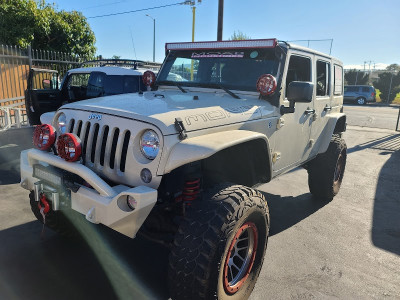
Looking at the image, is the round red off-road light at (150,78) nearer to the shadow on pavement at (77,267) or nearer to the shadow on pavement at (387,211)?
the shadow on pavement at (77,267)

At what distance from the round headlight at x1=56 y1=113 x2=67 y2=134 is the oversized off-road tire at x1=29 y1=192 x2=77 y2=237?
0.87 metres

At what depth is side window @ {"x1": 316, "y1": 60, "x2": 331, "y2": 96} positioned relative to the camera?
4410 millimetres

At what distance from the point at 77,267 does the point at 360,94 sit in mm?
28889

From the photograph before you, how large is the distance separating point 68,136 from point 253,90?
75.5 inches

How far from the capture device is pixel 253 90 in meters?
3.47

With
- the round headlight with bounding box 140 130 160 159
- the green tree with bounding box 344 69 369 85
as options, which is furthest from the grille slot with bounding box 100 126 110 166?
the green tree with bounding box 344 69 369 85

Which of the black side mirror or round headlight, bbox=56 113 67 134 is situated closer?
round headlight, bbox=56 113 67 134

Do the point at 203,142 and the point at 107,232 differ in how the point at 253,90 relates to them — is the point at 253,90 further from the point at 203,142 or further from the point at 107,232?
the point at 107,232

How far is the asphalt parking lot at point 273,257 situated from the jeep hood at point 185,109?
57.5 inches

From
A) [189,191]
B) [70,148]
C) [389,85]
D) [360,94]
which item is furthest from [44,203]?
[389,85]

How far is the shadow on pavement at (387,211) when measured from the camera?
3.84 m

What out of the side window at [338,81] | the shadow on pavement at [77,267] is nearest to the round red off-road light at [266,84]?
the shadow on pavement at [77,267]

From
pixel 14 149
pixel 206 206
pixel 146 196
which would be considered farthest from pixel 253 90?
pixel 14 149

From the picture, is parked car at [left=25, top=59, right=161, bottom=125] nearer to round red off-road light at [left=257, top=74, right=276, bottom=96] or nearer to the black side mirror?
round red off-road light at [left=257, top=74, right=276, bottom=96]
